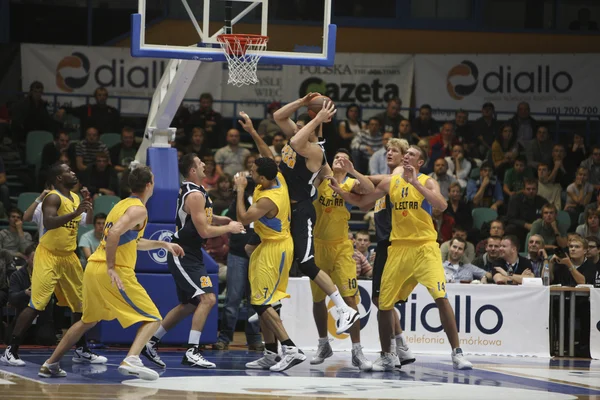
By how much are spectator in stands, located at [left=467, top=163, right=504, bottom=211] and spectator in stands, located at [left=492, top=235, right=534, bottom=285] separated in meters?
3.38

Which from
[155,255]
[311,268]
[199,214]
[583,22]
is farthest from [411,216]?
[583,22]

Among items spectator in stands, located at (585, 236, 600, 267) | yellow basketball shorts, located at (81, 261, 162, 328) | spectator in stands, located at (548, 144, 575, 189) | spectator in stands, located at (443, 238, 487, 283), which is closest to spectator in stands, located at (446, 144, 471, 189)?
spectator in stands, located at (548, 144, 575, 189)

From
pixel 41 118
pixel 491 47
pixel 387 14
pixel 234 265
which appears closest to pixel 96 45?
pixel 41 118

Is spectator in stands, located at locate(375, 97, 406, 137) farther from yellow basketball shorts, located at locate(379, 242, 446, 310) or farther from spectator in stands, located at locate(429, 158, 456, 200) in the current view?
yellow basketball shorts, located at locate(379, 242, 446, 310)

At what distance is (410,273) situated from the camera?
1092cm

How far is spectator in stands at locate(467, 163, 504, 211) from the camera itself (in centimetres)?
1745

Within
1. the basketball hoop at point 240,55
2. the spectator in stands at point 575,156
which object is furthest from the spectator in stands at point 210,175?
the spectator in stands at point 575,156

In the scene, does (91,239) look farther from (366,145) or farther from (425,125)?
(425,125)

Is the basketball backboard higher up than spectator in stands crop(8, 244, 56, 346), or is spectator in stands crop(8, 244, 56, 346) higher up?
the basketball backboard

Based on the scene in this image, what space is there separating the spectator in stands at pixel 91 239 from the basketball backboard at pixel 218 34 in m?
2.95

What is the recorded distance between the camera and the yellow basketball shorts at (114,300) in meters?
9.66

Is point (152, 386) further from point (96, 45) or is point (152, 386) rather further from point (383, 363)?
point (96, 45)

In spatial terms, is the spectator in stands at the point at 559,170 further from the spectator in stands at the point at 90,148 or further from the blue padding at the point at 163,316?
the blue padding at the point at 163,316

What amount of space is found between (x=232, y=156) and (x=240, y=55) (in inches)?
246
